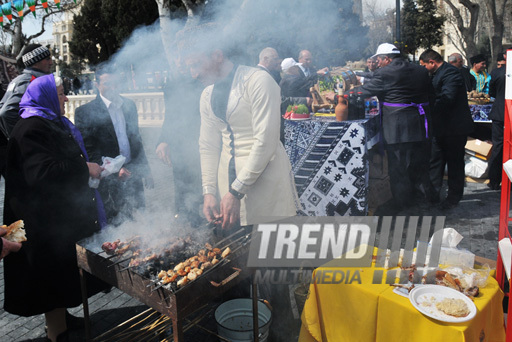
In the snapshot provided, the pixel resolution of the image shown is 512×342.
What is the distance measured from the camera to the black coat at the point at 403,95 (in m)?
5.00

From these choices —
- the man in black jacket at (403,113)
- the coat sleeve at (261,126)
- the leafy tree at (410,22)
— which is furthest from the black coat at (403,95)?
the leafy tree at (410,22)

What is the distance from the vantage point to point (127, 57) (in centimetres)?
471

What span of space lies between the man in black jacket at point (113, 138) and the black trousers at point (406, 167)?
11.0 ft

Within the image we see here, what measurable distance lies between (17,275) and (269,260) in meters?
1.91

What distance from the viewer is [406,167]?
5.19 meters

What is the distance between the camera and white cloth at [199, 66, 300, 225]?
249cm

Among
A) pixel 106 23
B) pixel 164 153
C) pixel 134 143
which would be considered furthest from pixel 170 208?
pixel 106 23

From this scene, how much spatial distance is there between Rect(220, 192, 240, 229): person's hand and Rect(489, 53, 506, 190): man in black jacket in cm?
548

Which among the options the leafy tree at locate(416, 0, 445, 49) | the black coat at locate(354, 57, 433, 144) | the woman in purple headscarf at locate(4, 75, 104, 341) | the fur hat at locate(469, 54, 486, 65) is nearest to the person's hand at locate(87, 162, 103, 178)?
the woman in purple headscarf at locate(4, 75, 104, 341)

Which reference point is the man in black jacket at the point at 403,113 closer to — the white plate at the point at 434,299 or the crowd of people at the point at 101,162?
the crowd of people at the point at 101,162

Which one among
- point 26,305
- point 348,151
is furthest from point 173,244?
point 348,151

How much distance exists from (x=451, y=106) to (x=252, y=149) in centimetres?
431

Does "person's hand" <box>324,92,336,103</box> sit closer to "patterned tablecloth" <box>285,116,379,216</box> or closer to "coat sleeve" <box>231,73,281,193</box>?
"patterned tablecloth" <box>285,116,379,216</box>

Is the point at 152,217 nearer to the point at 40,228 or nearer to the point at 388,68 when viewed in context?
the point at 40,228
